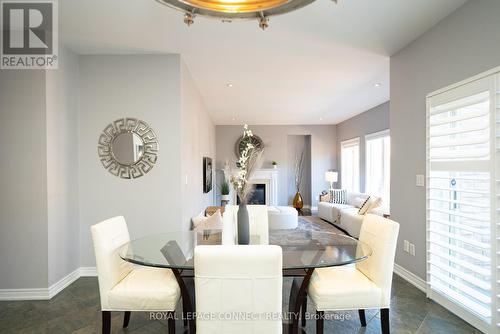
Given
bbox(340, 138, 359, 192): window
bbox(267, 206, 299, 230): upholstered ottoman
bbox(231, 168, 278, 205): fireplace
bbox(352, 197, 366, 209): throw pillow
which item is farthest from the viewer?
bbox(231, 168, 278, 205): fireplace

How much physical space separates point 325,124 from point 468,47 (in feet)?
21.9

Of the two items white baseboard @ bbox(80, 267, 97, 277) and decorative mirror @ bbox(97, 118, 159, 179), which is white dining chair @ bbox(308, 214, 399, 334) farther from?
white baseboard @ bbox(80, 267, 97, 277)

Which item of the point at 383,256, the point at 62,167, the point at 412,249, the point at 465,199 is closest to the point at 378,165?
the point at 412,249

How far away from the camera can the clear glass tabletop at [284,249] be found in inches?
75.2

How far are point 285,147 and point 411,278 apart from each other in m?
6.10

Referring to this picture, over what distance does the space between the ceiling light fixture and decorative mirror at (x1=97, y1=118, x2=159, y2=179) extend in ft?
7.52

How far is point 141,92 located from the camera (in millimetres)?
3432

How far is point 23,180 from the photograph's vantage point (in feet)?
9.48

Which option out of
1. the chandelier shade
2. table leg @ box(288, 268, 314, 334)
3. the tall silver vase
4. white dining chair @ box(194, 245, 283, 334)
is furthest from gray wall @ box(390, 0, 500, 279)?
white dining chair @ box(194, 245, 283, 334)

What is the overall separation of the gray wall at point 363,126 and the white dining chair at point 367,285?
4536mm

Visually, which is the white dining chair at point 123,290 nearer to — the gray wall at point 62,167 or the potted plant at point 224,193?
the gray wall at point 62,167

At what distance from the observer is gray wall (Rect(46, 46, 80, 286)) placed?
2.96 meters

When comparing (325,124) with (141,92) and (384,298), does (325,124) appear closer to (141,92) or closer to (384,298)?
(141,92)

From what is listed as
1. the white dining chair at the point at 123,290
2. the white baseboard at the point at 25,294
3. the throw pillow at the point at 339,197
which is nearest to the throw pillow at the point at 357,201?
the throw pillow at the point at 339,197
